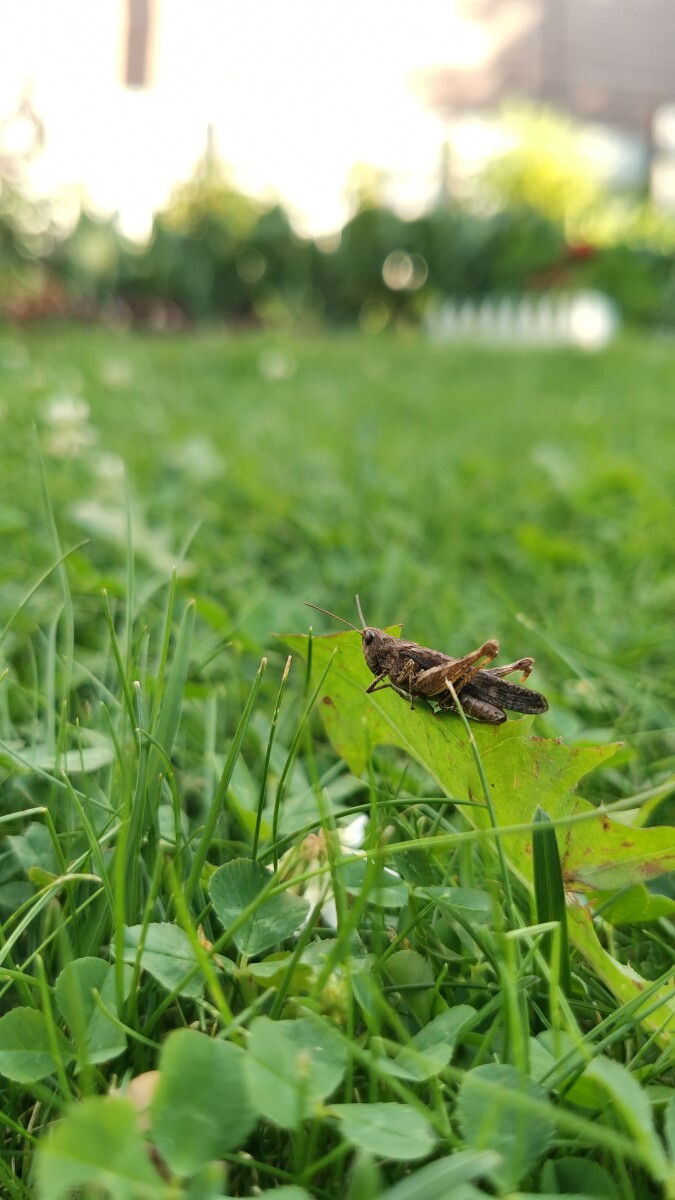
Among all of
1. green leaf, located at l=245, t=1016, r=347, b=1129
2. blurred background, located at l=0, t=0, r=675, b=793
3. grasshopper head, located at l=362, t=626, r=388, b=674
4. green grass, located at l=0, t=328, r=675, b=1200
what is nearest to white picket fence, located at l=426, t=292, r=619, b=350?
blurred background, located at l=0, t=0, r=675, b=793

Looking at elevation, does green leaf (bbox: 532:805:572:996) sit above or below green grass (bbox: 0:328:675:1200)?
above

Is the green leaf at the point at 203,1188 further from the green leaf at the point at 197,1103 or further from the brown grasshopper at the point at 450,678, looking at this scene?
the brown grasshopper at the point at 450,678

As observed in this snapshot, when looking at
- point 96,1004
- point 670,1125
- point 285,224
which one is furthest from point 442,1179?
point 285,224

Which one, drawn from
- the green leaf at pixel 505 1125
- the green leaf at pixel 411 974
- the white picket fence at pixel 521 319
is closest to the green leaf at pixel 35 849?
the green leaf at pixel 411 974

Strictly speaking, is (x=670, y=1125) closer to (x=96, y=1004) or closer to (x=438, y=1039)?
(x=438, y=1039)

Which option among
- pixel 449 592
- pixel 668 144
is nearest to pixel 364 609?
pixel 449 592

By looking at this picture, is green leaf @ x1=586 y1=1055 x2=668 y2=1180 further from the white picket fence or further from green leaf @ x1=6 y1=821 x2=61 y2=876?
the white picket fence
